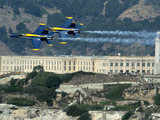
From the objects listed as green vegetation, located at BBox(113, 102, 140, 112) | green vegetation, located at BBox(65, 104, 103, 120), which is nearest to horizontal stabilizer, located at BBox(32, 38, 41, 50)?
green vegetation, located at BBox(65, 104, 103, 120)

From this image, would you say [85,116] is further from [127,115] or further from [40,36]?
[40,36]

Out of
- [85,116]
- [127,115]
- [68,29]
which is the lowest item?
[85,116]

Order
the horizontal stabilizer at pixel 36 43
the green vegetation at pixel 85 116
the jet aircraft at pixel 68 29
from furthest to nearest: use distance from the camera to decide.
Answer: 1. the green vegetation at pixel 85 116
2. the jet aircraft at pixel 68 29
3. the horizontal stabilizer at pixel 36 43

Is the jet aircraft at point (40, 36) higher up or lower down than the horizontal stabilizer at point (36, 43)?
higher up

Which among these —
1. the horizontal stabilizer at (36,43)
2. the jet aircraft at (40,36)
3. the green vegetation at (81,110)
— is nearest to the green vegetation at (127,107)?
the green vegetation at (81,110)

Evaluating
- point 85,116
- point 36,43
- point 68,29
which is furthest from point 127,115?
point 36,43

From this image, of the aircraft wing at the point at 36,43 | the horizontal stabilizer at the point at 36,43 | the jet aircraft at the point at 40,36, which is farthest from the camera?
the jet aircraft at the point at 40,36

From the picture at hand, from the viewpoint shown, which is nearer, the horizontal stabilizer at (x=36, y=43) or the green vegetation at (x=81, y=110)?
the horizontal stabilizer at (x=36, y=43)

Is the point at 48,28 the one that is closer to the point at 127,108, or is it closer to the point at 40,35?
the point at 40,35

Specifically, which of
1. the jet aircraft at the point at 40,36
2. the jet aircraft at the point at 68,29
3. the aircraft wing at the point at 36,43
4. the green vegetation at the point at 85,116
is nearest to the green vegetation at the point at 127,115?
the green vegetation at the point at 85,116

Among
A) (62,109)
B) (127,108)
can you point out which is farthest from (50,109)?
(127,108)

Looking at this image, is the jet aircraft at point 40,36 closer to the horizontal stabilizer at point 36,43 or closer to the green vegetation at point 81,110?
the horizontal stabilizer at point 36,43

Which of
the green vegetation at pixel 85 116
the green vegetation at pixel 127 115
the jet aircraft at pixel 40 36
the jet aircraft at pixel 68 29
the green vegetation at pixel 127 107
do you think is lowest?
the green vegetation at pixel 85 116
